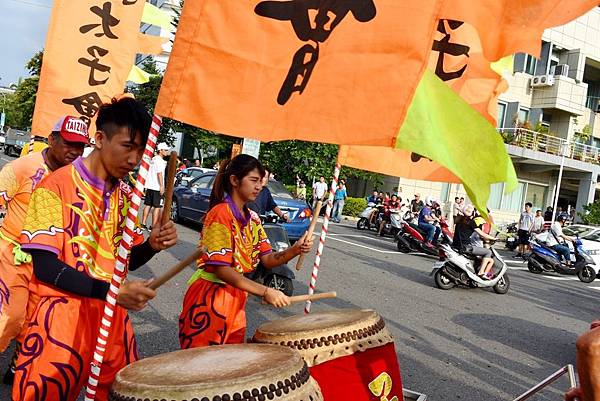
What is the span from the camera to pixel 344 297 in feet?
24.7

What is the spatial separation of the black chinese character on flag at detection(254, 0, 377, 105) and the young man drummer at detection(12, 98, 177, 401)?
60 cm

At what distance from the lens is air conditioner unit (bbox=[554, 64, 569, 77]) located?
1066 inches

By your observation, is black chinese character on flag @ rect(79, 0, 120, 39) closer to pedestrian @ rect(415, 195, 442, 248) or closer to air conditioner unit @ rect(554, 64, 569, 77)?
pedestrian @ rect(415, 195, 442, 248)

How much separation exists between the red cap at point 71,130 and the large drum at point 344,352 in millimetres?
1698

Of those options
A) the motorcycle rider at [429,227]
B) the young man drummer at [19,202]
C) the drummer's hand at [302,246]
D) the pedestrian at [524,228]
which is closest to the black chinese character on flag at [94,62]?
the young man drummer at [19,202]

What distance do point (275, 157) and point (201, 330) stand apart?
2169cm

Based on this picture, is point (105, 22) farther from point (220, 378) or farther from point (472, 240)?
point (472, 240)

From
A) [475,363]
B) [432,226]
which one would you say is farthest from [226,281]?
[432,226]

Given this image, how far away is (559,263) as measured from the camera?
44.0 feet

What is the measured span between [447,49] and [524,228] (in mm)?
15225

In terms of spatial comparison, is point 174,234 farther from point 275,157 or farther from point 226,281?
point 275,157

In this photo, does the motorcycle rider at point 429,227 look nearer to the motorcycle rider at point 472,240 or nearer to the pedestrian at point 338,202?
the motorcycle rider at point 472,240

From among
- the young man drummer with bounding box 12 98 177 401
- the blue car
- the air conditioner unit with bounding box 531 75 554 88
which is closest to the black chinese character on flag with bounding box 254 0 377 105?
the young man drummer with bounding box 12 98 177 401

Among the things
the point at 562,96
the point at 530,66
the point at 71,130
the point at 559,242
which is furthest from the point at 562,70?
the point at 71,130
